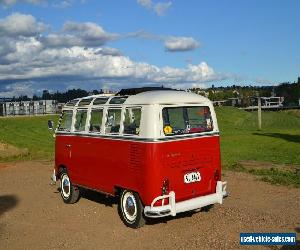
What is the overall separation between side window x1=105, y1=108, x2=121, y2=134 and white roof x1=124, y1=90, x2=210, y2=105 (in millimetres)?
433

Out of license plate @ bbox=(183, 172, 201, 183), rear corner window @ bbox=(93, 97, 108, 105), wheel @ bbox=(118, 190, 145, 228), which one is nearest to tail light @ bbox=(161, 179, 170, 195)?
license plate @ bbox=(183, 172, 201, 183)

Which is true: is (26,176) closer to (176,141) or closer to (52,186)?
(52,186)

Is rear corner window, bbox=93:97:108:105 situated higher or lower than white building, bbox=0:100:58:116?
higher

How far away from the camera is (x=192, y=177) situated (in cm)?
923

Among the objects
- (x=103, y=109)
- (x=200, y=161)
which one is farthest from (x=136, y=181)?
(x=103, y=109)

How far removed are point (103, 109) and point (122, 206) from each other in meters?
2.29

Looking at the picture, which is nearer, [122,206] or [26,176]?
[122,206]

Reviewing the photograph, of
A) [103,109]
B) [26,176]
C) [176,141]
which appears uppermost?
[103,109]

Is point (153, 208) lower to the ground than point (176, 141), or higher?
lower

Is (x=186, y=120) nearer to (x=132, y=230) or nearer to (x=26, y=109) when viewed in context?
(x=132, y=230)

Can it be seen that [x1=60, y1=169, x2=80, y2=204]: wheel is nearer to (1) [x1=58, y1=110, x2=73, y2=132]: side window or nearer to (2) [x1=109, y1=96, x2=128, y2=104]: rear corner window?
(1) [x1=58, y1=110, x2=73, y2=132]: side window

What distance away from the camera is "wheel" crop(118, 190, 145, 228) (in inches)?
356

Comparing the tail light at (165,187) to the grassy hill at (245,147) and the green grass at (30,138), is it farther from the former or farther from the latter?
the green grass at (30,138)

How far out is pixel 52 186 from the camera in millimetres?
14633
